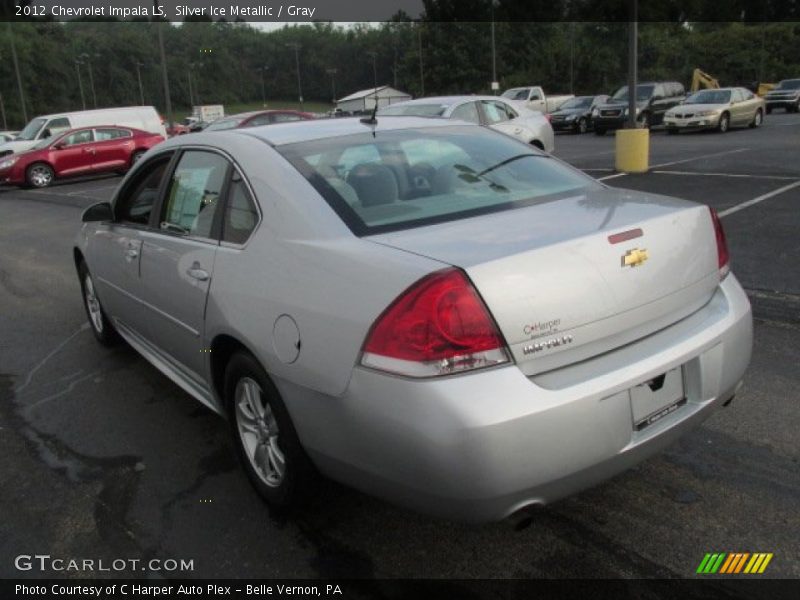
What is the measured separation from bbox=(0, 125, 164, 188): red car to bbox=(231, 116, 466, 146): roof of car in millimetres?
18049

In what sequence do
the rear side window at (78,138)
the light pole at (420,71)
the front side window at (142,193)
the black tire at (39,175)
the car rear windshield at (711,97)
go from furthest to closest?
the light pole at (420,71)
the car rear windshield at (711,97)
the rear side window at (78,138)
the black tire at (39,175)
the front side window at (142,193)

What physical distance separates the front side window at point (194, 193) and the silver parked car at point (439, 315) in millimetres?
17

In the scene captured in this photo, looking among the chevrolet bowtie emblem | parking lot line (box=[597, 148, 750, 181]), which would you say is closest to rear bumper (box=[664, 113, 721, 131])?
parking lot line (box=[597, 148, 750, 181])

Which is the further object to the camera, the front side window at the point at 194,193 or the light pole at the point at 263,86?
the light pole at the point at 263,86

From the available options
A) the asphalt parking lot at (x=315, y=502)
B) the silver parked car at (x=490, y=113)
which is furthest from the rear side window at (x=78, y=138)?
the asphalt parking lot at (x=315, y=502)

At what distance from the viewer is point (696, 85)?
37000mm

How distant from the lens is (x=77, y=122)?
24062 mm

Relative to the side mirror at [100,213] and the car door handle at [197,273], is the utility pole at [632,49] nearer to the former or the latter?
the side mirror at [100,213]

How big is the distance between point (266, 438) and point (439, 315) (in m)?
1.14

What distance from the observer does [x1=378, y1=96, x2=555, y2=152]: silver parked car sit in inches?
504

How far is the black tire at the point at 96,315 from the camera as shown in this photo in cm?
506

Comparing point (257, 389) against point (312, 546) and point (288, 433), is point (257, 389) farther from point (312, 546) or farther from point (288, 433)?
point (312, 546)

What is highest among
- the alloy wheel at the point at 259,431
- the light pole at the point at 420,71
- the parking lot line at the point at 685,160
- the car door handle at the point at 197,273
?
the light pole at the point at 420,71

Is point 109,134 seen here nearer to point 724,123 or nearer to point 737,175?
point 737,175
